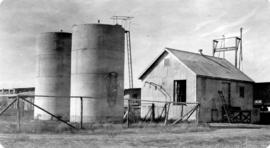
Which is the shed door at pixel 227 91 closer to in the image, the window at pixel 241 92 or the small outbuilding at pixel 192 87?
the small outbuilding at pixel 192 87

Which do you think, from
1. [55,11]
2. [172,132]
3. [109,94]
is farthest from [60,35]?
[172,132]

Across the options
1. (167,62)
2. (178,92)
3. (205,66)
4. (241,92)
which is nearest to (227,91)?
(241,92)

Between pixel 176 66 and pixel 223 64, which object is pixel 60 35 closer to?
pixel 176 66

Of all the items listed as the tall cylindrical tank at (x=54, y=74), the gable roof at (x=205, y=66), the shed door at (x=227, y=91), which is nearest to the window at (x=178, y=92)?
the gable roof at (x=205, y=66)

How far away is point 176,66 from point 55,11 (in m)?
12.7

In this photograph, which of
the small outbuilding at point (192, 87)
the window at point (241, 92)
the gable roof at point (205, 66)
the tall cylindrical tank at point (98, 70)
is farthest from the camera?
the window at point (241, 92)

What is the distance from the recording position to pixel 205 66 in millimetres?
30875

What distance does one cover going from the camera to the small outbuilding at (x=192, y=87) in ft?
92.9

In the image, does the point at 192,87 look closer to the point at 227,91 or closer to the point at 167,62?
the point at 167,62

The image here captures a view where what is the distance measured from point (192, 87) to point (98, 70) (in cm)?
808

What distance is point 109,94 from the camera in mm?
23453

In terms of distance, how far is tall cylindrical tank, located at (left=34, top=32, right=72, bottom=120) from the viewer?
1164 inches

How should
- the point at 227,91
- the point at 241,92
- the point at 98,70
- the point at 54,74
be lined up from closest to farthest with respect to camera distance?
1. the point at 98,70
2. the point at 54,74
3. the point at 227,91
4. the point at 241,92

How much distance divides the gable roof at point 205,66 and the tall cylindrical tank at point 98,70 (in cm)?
711
